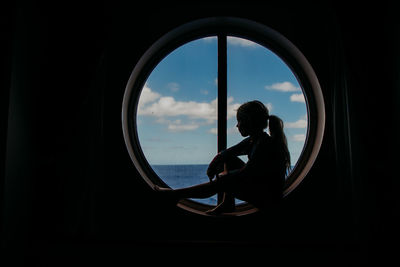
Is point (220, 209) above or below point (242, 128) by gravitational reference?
below

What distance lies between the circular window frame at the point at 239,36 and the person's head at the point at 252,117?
0.40 metres

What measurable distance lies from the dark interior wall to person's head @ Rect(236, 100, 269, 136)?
0.39 meters

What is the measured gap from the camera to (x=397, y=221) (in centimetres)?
130

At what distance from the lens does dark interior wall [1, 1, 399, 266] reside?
1330 millimetres

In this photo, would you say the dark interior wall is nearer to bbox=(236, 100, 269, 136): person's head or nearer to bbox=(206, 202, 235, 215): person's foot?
bbox=(206, 202, 235, 215): person's foot

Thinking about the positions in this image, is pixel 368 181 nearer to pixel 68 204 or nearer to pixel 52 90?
pixel 68 204

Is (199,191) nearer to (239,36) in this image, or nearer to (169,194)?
(169,194)

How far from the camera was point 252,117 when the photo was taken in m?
1.50

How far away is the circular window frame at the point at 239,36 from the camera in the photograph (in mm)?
1682

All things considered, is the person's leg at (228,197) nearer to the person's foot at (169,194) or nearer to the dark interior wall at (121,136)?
the dark interior wall at (121,136)

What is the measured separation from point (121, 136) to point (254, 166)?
82cm

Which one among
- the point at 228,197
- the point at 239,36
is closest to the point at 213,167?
the point at 228,197

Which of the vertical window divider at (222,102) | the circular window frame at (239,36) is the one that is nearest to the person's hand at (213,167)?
the vertical window divider at (222,102)

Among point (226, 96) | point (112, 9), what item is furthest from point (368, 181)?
point (112, 9)
